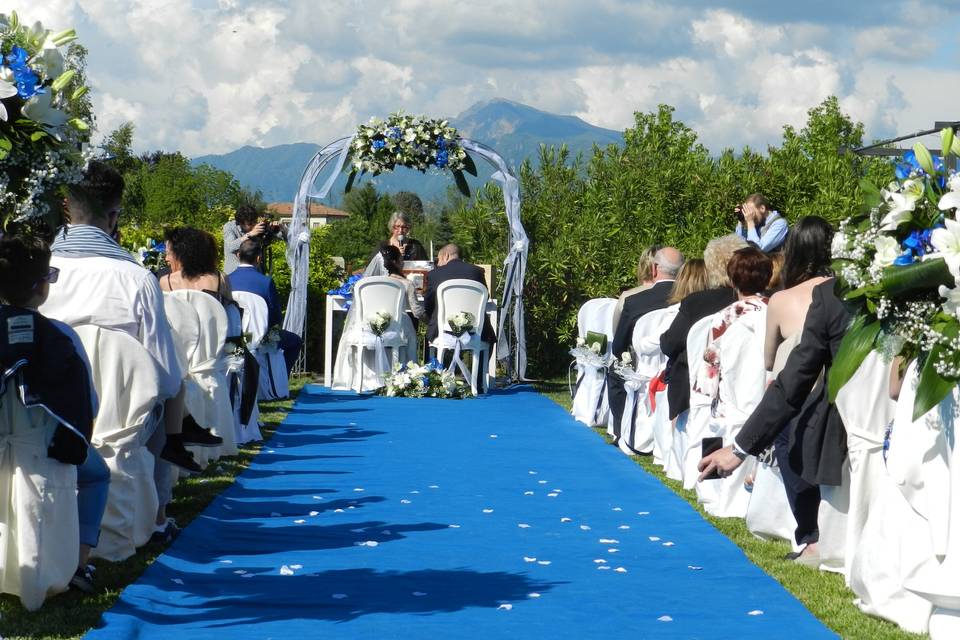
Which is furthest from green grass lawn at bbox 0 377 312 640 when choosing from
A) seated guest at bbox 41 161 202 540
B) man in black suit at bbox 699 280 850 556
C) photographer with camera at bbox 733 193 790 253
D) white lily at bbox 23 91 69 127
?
photographer with camera at bbox 733 193 790 253

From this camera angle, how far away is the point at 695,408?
28.3ft

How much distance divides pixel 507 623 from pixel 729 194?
13827mm

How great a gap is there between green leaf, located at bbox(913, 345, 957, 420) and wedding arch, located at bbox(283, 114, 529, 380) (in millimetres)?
13407

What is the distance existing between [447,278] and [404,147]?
2586 millimetres

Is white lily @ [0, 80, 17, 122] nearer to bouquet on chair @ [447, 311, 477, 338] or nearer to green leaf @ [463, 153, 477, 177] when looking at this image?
bouquet on chair @ [447, 311, 477, 338]

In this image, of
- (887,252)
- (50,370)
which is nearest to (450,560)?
(50,370)

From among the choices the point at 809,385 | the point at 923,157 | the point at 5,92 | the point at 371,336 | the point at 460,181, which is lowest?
the point at 809,385

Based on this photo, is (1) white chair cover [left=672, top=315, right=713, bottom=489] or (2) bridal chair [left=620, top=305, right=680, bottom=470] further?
Answer: (2) bridal chair [left=620, top=305, right=680, bottom=470]

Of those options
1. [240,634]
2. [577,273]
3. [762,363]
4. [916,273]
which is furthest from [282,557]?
[577,273]

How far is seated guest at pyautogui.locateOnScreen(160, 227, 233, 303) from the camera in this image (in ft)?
30.3

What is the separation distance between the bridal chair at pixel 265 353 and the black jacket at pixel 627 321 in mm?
3861

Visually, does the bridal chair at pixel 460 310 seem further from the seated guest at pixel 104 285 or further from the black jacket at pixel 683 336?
the seated guest at pixel 104 285

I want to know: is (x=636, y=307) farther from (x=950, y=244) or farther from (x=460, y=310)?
(x=950, y=244)

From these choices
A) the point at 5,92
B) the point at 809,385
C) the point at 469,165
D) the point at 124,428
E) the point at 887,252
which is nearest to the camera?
the point at 5,92
